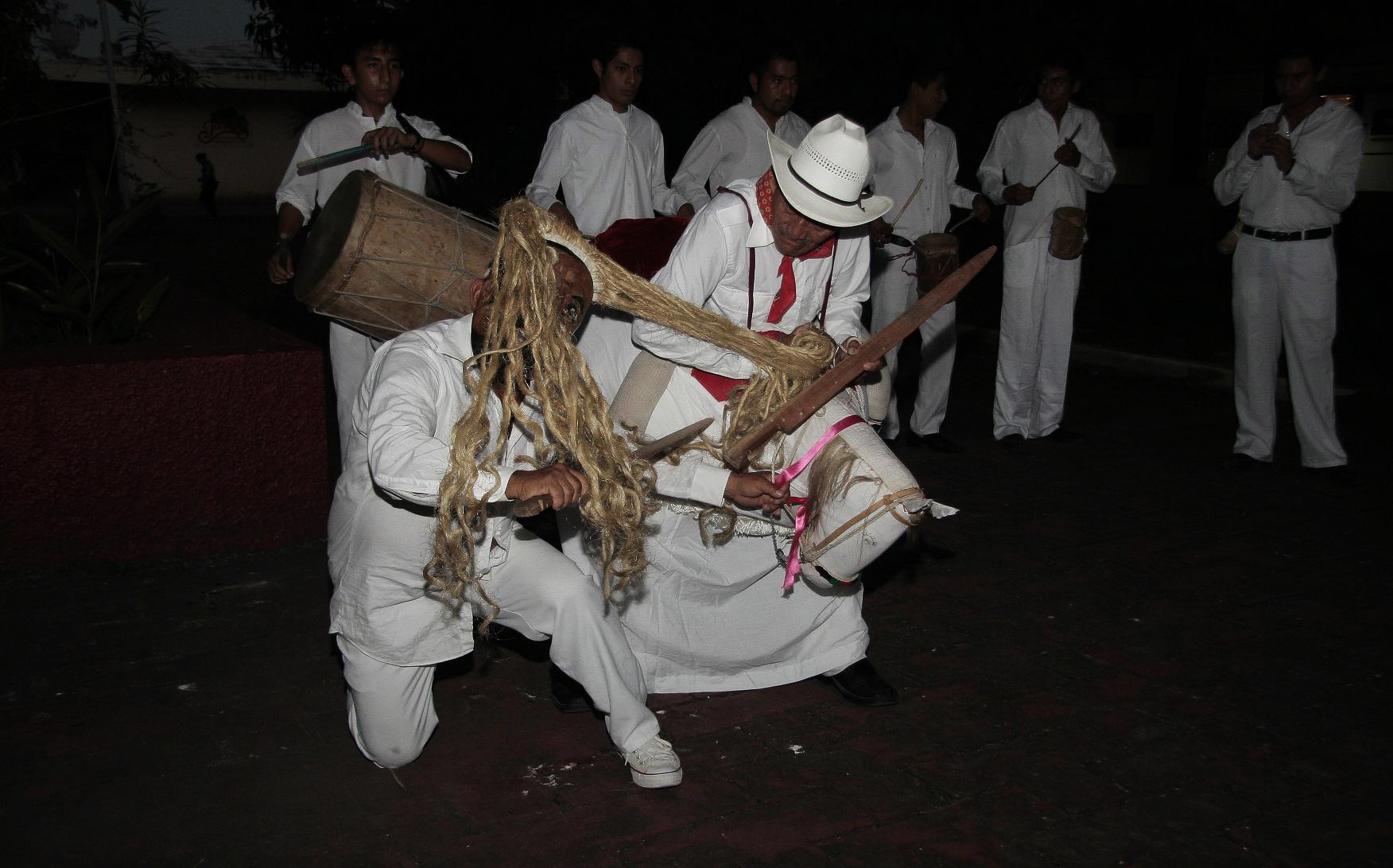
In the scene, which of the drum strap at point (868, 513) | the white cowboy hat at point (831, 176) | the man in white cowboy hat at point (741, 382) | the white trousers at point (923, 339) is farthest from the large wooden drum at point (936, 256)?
the drum strap at point (868, 513)

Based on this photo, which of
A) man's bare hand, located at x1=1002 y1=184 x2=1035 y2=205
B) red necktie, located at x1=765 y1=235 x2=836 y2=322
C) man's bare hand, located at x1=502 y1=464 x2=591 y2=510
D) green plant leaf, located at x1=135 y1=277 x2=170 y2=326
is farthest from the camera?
man's bare hand, located at x1=1002 y1=184 x2=1035 y2=205

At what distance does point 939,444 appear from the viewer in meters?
7.51

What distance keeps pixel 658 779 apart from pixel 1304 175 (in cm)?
520

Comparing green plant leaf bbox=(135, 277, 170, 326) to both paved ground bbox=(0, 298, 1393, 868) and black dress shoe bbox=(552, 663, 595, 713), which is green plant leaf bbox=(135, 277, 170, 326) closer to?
paved ground bbox=(0, 298, 1393, 868)

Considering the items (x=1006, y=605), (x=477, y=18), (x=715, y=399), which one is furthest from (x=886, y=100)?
(x=715, y=399)

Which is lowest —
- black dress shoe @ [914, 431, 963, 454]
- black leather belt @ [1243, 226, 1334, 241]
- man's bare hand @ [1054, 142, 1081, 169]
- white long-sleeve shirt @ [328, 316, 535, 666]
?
black dress shoe @ [914, 431, 963, 454]

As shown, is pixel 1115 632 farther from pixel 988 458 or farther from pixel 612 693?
pixel 988 458

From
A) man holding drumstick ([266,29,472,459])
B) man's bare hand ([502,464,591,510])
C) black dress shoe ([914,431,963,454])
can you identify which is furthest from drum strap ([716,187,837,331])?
black dress shoe ([914,431,963,454])

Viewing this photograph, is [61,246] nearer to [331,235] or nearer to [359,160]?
[359,160]

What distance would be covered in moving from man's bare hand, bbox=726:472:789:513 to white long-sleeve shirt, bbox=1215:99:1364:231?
4.51 metres

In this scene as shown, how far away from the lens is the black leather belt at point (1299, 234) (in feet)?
21.8

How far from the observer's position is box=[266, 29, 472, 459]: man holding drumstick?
5348 millimetres

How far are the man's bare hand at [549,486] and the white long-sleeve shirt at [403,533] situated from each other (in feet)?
1.06

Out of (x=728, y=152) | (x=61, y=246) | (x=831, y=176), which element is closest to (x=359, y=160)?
(x=61, y=246)
